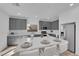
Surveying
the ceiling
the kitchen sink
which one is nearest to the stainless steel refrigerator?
the ceiling

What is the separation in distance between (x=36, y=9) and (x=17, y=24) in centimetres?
45

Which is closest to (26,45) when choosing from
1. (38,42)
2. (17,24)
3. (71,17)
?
(38,42)

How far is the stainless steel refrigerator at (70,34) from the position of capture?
3.39 feet

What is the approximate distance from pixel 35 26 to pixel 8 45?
1.94ft

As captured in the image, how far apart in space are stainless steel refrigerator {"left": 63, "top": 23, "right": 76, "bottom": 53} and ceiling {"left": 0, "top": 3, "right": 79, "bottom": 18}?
11.2 inches

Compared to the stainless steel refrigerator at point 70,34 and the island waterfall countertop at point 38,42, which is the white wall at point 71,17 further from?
the island waterfall countertop at point 38,42

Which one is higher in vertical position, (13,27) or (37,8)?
(37,8)

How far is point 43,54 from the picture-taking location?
3.28 ft

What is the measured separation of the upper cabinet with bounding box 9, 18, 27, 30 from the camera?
1068 mm

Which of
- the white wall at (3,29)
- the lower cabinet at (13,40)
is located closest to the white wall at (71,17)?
the lower cabinet at (13,40)

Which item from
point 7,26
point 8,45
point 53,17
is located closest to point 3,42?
point 8,45

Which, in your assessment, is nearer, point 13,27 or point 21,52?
point 21,52

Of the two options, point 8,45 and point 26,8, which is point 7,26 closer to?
point 8,45

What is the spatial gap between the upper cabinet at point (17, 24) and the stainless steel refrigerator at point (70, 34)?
2.51 ft
